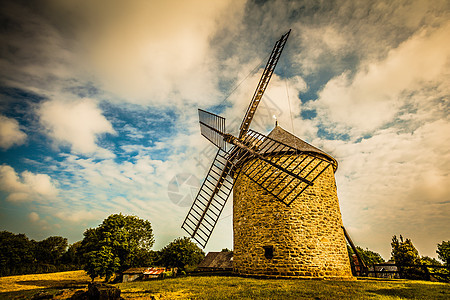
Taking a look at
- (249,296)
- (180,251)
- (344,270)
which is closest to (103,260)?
(180,251)

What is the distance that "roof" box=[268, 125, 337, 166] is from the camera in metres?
10.9

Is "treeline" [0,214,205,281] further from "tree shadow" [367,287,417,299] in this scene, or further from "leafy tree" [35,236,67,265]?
"tree shadow" [367,287,417,299]

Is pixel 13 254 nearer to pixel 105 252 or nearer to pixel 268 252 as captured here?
pixel 105 252

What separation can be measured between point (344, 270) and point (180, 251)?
1328 cm

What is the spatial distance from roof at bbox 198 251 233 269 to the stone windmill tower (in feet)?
81.0

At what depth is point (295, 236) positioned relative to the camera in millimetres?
9406

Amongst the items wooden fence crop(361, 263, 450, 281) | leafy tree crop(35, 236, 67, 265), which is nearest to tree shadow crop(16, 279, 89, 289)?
wooden fence crop(361, 263, 450, 281)

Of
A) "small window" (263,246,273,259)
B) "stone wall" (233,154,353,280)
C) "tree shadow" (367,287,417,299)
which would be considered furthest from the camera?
"small window" (263,246,273,259)

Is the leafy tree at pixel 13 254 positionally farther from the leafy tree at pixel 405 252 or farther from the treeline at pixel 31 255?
the leafy tree at pixel 405 252

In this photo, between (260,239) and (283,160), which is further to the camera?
(283,160)

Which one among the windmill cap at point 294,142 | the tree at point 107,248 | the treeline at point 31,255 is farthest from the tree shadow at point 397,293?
the treeline at point 31,255

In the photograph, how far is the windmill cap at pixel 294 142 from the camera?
1094 centimetres

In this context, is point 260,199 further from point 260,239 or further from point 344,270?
point 344,270

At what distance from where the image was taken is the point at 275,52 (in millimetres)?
10945
